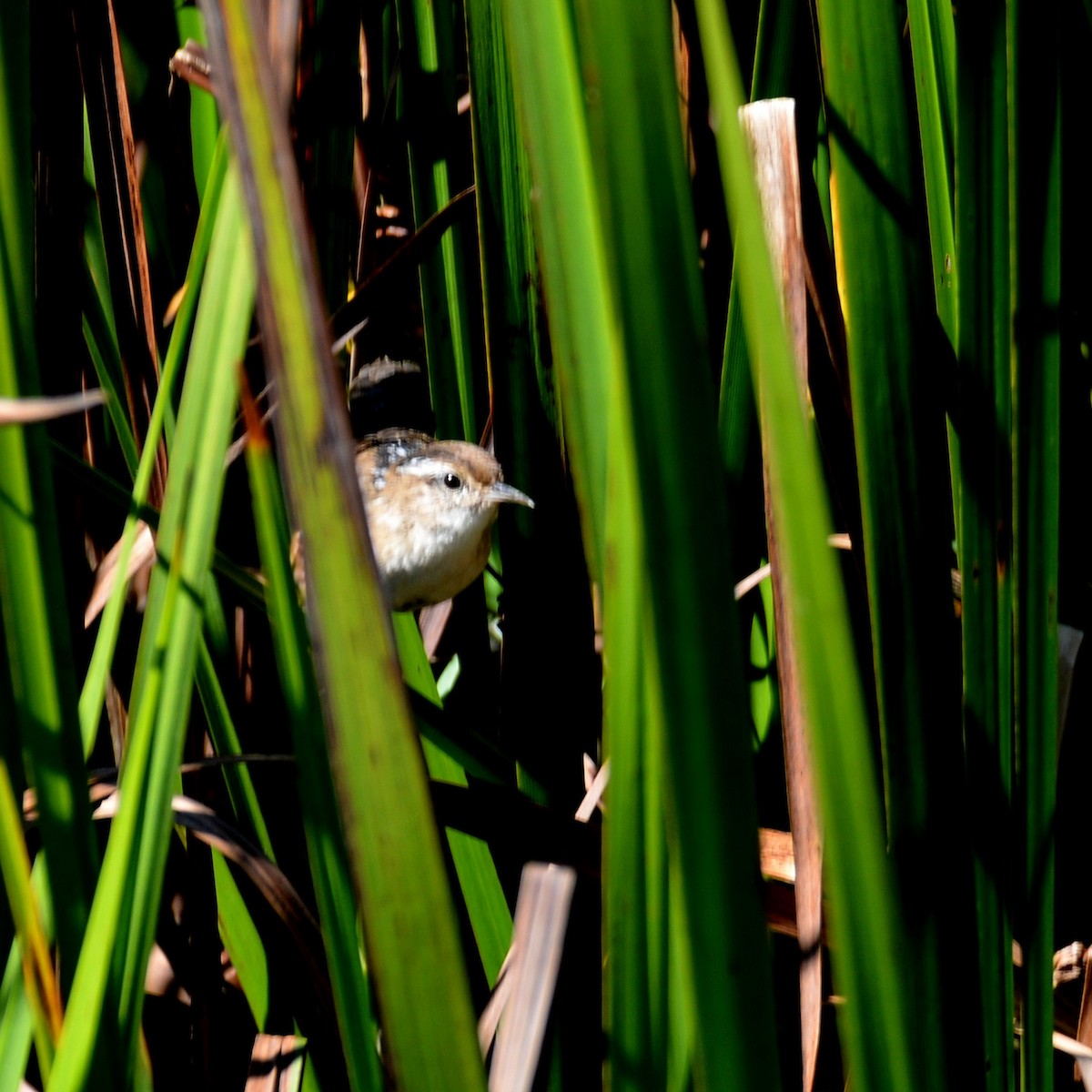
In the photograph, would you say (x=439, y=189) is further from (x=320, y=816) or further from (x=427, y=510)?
(x=320, y=816)

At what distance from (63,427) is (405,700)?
56.2 inches

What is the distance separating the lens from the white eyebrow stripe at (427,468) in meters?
2.44

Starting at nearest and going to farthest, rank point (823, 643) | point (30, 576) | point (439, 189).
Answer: point (823, 643) → point (30, 576) → point (439, 189)

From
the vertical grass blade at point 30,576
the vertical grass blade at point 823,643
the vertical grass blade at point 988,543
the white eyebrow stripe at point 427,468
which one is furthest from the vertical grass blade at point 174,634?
the white eyebrow stripe at point 427,468

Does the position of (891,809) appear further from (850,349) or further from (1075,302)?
(1075,302)

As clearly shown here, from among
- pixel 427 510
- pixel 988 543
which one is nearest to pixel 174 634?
pixel 988 543

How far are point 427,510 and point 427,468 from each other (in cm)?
9

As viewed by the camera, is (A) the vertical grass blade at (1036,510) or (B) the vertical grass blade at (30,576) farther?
(A) the vertical grass blade at (1036,510)

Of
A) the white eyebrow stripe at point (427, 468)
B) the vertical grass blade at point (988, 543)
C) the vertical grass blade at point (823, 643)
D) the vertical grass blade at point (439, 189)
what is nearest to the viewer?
the vertical grass blade at point (823, 643)

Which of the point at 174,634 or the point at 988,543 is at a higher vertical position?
the point at 174,634

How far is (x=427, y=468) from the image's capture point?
102 inches

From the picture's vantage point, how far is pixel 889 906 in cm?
76

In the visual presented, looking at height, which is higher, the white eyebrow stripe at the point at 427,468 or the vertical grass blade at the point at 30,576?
the vertical grass blade at the point at 30,576

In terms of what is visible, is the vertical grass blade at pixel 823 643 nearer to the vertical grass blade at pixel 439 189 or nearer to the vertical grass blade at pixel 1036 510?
the vertical grass blade at pixel 1036 510
